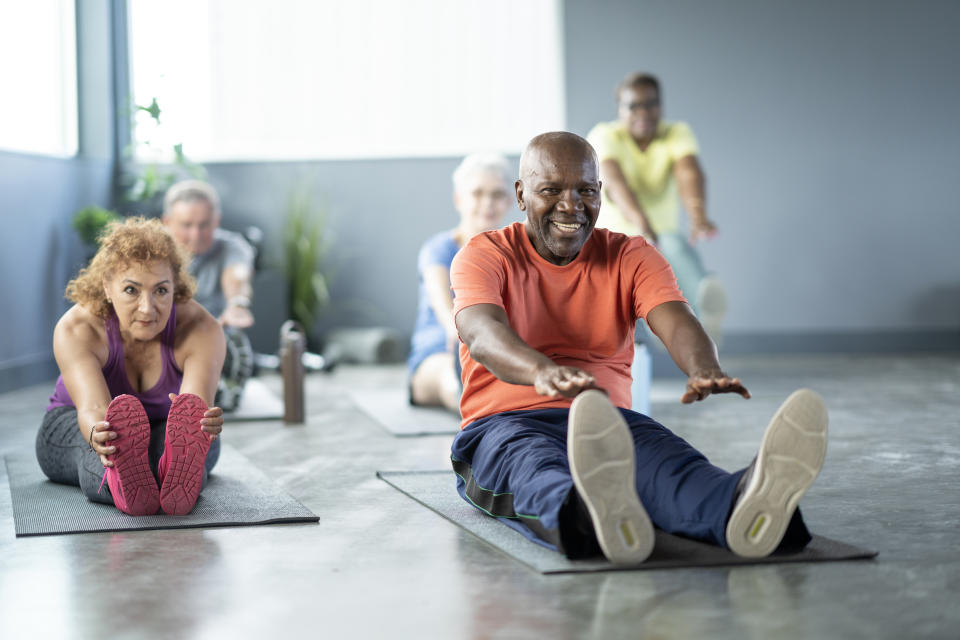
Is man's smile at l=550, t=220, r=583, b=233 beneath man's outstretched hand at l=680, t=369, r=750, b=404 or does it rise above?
above

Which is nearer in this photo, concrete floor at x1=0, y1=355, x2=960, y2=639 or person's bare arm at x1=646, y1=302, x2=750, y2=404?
concrete floor at x1=0, y1=355, x2=960, y2=639

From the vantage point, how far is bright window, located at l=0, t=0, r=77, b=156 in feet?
18.5

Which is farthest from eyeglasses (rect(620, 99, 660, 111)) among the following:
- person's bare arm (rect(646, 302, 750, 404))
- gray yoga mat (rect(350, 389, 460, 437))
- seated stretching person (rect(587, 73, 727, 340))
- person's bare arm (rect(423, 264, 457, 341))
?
person's bare arm (rect(646, 302, 750, 404))

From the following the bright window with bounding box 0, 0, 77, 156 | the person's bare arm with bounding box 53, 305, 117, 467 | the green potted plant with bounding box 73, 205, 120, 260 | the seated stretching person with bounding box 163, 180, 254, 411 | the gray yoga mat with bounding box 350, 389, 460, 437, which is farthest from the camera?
the green potted plant with bounding box 73, 205, 120, 260

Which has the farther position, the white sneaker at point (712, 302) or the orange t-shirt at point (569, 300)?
the white sneaker at point (712, 302)

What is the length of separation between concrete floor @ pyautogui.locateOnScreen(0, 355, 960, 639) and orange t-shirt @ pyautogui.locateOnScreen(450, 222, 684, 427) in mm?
332

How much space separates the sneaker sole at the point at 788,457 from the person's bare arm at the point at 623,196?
298cm

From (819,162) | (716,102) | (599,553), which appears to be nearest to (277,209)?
(716,102)

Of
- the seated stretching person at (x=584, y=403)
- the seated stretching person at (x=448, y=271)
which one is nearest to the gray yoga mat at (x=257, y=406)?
the seated stretching person at (x=448, y=271)

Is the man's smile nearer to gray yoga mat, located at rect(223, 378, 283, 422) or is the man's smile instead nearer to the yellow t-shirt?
gray yoga mat, located at rect(223, 378, 283, 422)

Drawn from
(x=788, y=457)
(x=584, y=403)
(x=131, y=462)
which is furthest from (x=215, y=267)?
(x=788, y=457)

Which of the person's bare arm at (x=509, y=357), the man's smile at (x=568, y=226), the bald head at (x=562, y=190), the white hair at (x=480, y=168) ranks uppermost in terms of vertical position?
the white hair at (x=480, y=168)

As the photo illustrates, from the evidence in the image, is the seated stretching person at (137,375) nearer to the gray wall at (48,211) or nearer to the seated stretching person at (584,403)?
the seated stretching person at (584,403)

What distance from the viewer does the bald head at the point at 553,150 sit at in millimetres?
2436
